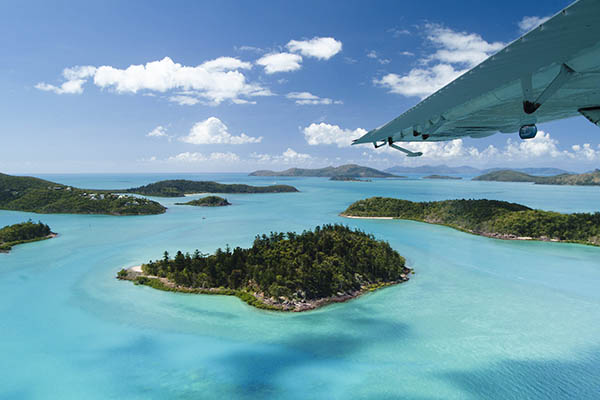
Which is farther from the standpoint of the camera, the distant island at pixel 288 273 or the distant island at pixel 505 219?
the distant island at pixel 505 219

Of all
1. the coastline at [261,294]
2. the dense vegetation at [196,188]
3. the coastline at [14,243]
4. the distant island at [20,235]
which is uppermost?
the dense vegetation at [196,188]

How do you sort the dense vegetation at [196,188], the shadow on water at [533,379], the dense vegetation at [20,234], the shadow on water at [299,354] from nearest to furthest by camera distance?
the shadow on water at [533,379], the shadow on water at [299,354], the dense vegetation at [20,234], the dense vegetation at [196,188]

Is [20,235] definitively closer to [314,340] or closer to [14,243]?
[14,243]

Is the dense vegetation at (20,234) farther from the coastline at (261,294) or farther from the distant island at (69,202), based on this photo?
the distant island at (69,202)

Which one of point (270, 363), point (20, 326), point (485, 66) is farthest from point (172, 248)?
point (485, 66)

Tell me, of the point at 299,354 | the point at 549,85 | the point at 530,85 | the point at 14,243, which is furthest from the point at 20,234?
the point at 549,85

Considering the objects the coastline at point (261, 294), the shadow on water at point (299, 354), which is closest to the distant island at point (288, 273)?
the coastline at point (261, 294)

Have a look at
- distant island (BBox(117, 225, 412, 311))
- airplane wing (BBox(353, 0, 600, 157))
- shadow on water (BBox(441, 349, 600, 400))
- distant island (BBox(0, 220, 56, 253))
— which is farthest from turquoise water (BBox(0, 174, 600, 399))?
distant island (BBox(0, 220, 56, 253))
